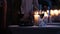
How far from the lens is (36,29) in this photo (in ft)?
8.68

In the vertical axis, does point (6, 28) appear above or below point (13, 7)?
below

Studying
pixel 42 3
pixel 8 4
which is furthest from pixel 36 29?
pixel 8 4

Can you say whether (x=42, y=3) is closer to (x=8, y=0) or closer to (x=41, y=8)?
A: (x=41, y=8)

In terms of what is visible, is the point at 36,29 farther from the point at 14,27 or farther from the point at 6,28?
the point at 6,28

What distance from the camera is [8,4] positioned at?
2975mm

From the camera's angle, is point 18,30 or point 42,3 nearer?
point 18,30

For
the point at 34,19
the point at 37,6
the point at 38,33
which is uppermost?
the point at 37,6

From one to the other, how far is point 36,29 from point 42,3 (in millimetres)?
446

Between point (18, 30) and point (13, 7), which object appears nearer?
point (18, 30)

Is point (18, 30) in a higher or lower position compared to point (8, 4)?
lower

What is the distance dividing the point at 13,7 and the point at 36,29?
22.0 inches

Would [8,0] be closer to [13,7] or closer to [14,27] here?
[13,7]

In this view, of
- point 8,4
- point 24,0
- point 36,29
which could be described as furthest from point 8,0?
point 36,29

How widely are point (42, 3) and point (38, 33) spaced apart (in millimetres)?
478
